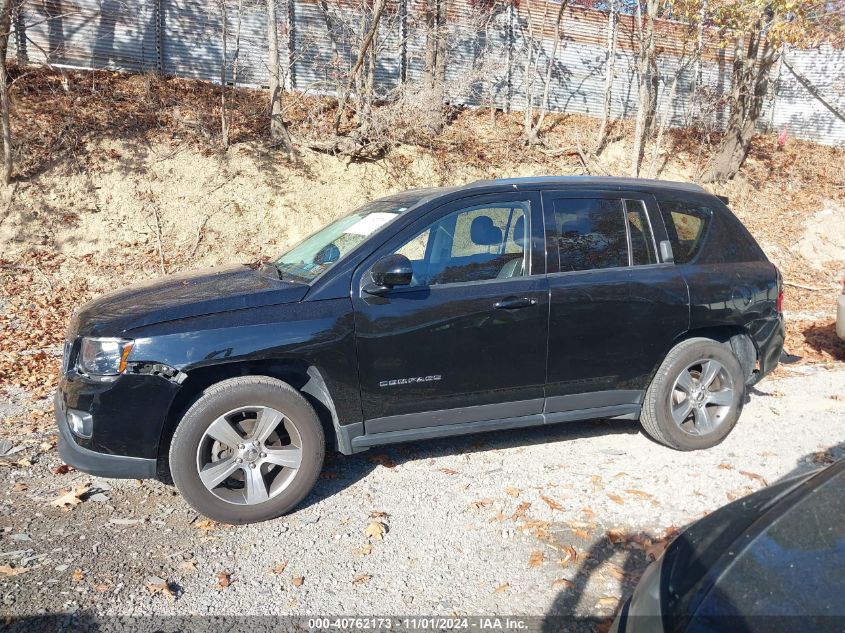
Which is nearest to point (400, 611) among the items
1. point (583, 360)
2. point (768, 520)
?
point (768, 520)

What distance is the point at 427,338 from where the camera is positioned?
4.20m

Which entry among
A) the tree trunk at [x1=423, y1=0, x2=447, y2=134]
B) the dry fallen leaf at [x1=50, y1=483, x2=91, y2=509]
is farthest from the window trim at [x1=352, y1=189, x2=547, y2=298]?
the tree trunk at [x1=423, y1=0, x2=447, y2=134]

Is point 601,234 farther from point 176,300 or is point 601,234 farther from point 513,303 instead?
point 176,300

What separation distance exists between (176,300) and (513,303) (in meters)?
2.09

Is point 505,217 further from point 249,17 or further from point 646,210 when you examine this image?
point 249,17

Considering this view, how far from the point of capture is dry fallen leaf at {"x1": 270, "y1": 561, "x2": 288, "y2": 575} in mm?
3521

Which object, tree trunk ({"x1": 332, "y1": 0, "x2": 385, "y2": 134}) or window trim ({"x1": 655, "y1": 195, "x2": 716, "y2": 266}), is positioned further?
tree trunk ({"x1": 332, "y1": 0, "x2": 385, "y2": 134})

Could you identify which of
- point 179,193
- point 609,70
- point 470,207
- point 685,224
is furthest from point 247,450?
point 609,70

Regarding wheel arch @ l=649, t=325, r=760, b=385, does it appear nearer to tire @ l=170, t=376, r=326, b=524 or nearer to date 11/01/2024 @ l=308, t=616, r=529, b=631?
date 11/01/2024 @ l=308, t=616, r=529, b=631

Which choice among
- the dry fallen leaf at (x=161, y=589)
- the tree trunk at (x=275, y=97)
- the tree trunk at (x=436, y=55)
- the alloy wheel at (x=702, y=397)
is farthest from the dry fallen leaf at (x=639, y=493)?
the tree trunk at (x=436, y=55)

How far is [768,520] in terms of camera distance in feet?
7.68

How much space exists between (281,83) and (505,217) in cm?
1031

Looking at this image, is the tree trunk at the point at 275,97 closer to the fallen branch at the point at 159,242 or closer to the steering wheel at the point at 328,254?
the fallen branch at the point at 159,242

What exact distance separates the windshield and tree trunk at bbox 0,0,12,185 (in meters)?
8.13
